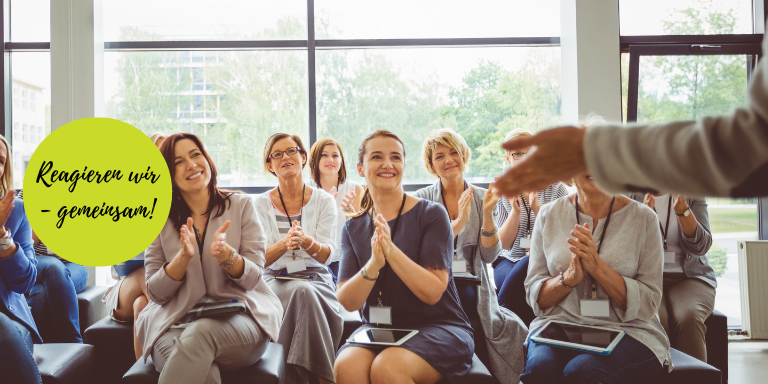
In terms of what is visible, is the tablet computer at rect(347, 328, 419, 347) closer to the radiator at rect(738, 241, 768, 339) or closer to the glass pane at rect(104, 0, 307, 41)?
the glass pane at rect(104, 0, 307, 41)

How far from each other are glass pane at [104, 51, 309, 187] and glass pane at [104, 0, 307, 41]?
0.56ft

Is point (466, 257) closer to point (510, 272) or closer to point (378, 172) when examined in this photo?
point (510, 272)

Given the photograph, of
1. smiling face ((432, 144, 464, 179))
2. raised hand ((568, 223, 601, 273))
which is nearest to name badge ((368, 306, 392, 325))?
raised hand ((568, 223, 601, 273))

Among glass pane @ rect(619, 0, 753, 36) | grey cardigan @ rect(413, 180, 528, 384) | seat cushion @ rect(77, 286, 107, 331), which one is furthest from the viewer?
glass pane @ rect(619, 0, 753, 36)

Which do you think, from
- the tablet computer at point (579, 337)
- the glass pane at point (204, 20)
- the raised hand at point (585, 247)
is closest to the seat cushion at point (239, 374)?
the tablet computer at point (579, 337)

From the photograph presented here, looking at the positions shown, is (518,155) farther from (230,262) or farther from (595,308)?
(230,262)

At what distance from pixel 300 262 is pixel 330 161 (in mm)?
1117

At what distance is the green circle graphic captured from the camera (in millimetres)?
2193

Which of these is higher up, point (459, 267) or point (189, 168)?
point (189, 168)

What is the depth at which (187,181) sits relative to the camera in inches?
88.2

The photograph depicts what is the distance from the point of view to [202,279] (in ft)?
6.98

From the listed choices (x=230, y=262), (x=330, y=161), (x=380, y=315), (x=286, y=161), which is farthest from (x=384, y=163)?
(x=330, y=161)

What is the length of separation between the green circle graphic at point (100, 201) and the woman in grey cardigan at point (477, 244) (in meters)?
1.61

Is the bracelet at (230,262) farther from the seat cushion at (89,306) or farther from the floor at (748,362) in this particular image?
the floor at (748,362)
